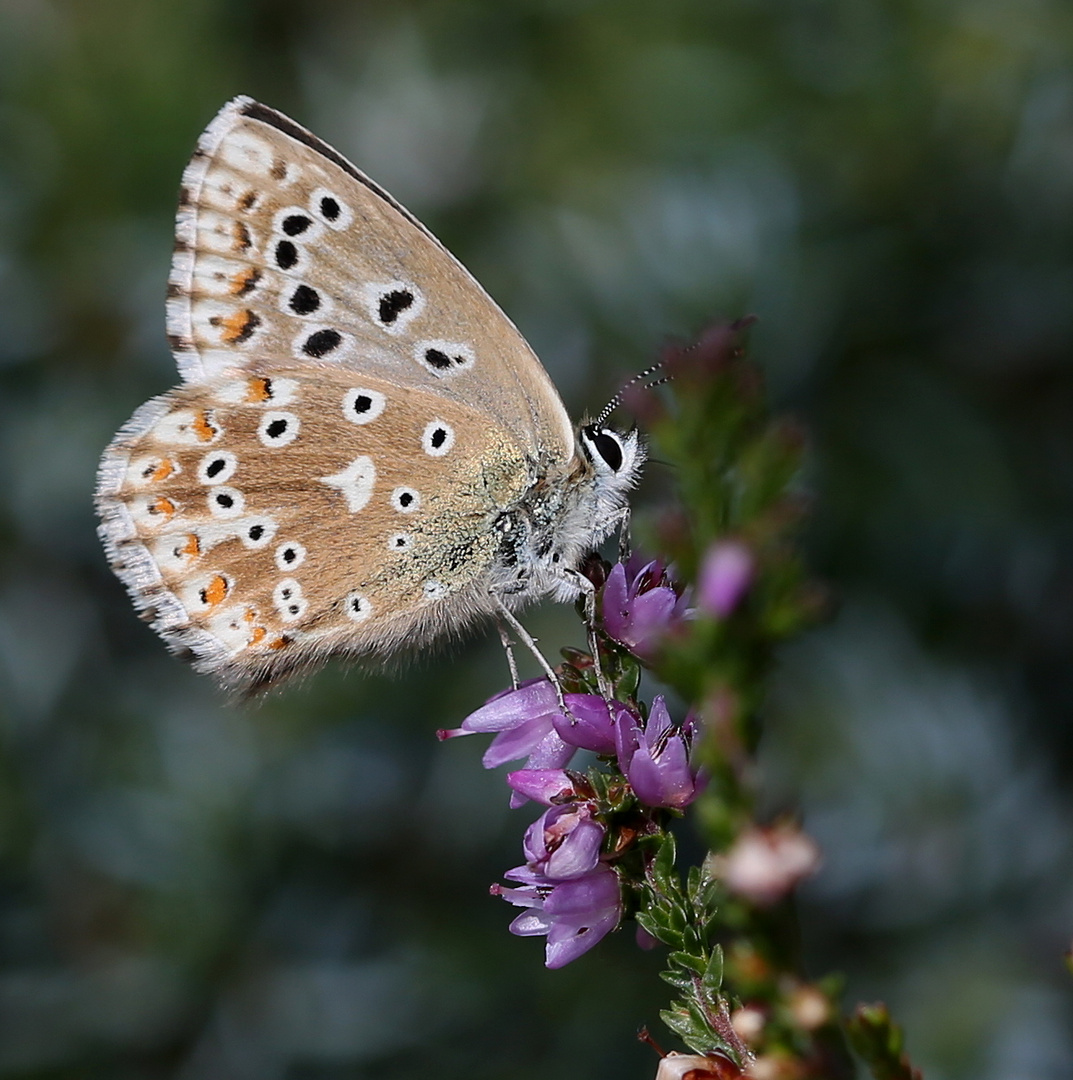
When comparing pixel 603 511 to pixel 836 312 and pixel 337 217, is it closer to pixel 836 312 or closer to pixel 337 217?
pixel 337 217

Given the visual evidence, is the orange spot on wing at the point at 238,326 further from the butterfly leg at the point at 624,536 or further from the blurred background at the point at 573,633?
the blurred background at the point at 573,633

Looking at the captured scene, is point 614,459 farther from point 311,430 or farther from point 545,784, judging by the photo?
point 545,784

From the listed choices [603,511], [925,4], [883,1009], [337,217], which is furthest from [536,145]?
[883,1009]

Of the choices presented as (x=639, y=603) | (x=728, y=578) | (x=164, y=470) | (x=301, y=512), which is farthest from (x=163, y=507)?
(x=728, y=578)

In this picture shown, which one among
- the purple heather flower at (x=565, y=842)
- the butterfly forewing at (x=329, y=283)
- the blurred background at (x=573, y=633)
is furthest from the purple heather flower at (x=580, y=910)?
the blurred background at (x=573, y=633)

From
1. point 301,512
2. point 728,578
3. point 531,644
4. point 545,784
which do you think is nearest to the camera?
point 728,578
